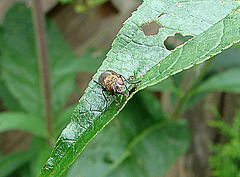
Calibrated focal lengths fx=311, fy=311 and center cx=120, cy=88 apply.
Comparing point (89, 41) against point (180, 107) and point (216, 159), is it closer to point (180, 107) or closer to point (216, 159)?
point (180, 107)

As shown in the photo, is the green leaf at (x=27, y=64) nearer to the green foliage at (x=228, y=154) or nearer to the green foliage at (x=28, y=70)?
the green foliage at (x=28, y=70)

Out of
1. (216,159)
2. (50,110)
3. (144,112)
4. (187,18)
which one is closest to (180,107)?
(144,112)

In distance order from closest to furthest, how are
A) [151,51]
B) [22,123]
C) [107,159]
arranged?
1. [151,51]
2. [22,123]
3. [107,159]

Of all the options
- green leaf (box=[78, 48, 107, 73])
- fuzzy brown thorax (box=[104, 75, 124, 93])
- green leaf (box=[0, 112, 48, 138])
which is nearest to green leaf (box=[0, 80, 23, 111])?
green leaf (box=[0, 112, 48, 138])

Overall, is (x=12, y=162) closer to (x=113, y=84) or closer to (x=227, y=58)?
(x=113, y=84)

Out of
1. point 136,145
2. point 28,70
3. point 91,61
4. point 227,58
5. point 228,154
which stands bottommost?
point 228,154

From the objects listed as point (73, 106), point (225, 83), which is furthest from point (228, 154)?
point (73, 106)

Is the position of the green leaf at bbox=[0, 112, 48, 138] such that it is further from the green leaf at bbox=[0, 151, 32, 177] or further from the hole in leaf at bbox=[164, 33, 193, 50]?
the hole in leaf at bbox=[164, 33, 193, 50]
